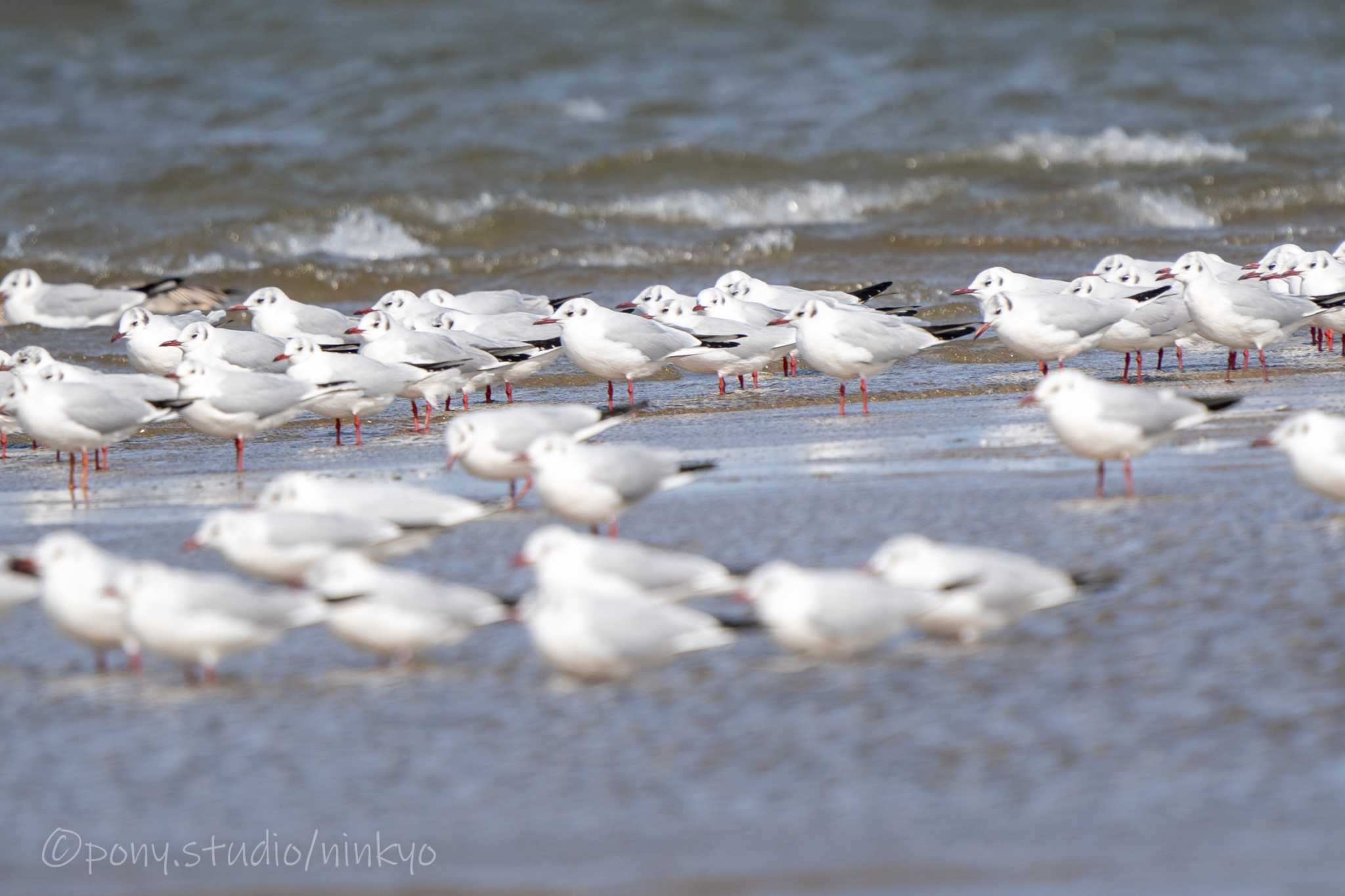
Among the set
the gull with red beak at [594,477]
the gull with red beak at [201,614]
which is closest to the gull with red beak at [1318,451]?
the gull with red beak at [594,477]

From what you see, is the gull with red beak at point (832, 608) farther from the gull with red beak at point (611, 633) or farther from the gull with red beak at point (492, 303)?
the gull with red beak at point (492, 303)

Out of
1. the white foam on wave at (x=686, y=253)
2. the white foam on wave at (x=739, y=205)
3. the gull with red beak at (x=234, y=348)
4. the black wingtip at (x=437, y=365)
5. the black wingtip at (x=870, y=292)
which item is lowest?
the black wingtip at (x=437, y=365)

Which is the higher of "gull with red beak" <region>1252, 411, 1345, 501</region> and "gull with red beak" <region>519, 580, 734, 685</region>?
"gull with red beak" <region>1252, 411, 1345, 501</region>

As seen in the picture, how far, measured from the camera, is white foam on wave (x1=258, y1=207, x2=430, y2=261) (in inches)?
806

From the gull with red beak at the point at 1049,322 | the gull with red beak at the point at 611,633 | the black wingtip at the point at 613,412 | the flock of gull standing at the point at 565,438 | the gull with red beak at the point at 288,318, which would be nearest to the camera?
the gull with red beak at the point at 611,633

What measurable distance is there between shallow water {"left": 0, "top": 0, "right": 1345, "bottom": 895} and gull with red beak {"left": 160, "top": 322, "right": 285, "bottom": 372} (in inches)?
18.0

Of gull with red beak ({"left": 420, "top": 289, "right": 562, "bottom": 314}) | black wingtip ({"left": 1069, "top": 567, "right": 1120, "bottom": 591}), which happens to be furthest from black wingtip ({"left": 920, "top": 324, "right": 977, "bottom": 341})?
black wingtip ({"left": 1069, "top": 567, "right": 1120, "bottom": 591})

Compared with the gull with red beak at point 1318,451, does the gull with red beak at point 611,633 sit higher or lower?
lower

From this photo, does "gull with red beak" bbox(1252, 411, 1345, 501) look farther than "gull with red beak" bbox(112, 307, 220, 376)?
No

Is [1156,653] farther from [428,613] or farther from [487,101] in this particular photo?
[487,101]

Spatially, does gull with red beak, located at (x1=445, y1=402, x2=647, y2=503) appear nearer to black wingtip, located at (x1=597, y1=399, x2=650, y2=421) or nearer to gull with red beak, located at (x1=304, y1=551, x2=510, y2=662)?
black wingtip, located at (x1=597, y1=399, x2=650, y2=421)

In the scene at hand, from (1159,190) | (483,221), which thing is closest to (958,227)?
(1159,190)

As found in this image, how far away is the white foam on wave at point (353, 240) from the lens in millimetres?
20469

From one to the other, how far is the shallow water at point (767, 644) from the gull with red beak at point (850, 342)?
28cm
